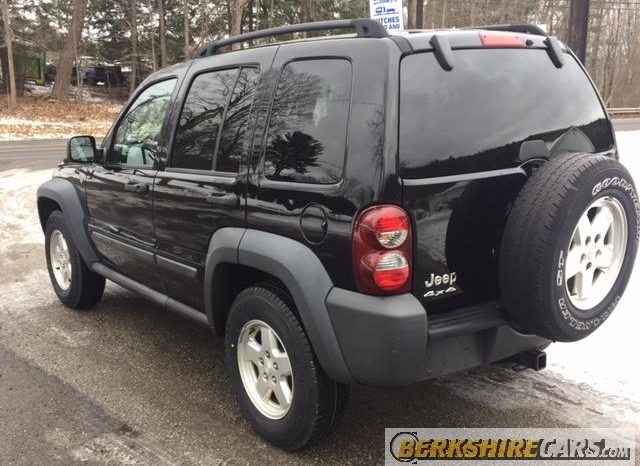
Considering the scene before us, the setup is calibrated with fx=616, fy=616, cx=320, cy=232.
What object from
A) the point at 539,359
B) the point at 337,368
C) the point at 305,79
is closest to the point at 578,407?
the point at 539,359

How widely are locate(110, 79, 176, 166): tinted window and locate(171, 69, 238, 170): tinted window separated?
258mm

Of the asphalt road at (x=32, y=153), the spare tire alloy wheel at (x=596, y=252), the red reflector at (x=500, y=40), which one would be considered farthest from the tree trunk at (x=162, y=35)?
the spare tire alloy wheel at (x=596, y=252)

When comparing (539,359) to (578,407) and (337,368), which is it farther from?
(337,368)

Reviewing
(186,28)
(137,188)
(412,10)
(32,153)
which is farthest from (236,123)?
(186,28)

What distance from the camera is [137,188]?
394cm

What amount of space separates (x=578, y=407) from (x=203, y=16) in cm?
3551

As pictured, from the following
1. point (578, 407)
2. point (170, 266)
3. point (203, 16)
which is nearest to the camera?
point (578, 407)

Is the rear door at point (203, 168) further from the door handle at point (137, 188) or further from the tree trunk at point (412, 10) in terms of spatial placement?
the tree trunk at point (412, 10)

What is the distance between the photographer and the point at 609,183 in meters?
2.76

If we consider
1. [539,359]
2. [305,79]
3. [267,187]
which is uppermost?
[305,79]

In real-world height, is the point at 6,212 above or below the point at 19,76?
below

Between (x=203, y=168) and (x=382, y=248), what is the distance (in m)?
1.37

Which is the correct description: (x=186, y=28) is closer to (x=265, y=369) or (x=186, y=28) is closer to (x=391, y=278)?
(x=265, y=369)

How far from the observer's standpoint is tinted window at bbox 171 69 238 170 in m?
3.46
